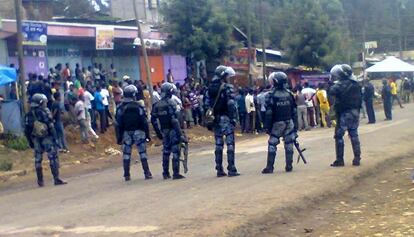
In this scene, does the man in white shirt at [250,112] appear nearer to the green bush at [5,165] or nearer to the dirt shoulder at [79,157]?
the dirt shoulder at [79,157]

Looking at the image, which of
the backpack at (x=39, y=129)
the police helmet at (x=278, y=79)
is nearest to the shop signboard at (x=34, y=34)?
the backpack at (x=39, y=129)

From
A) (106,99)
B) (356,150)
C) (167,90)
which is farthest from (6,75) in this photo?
(356,150)

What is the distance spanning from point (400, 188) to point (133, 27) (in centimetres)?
2830

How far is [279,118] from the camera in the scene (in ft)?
49.7

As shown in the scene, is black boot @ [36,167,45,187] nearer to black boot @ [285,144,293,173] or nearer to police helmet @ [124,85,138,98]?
police helmet @ [124,85,138,98]

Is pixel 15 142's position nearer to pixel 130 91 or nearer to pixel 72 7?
pixel 130 91

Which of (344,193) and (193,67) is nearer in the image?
(344,193)

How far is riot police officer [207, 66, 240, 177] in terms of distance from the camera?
49.4 feet

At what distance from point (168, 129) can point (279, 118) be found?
86.5 inches

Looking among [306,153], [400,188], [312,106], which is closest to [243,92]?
[312,106]

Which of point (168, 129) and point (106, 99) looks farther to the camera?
point (106, 99)

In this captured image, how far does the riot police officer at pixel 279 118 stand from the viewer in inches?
594

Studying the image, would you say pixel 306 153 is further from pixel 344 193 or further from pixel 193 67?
pixel 193 67

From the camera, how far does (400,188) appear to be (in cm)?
1306
